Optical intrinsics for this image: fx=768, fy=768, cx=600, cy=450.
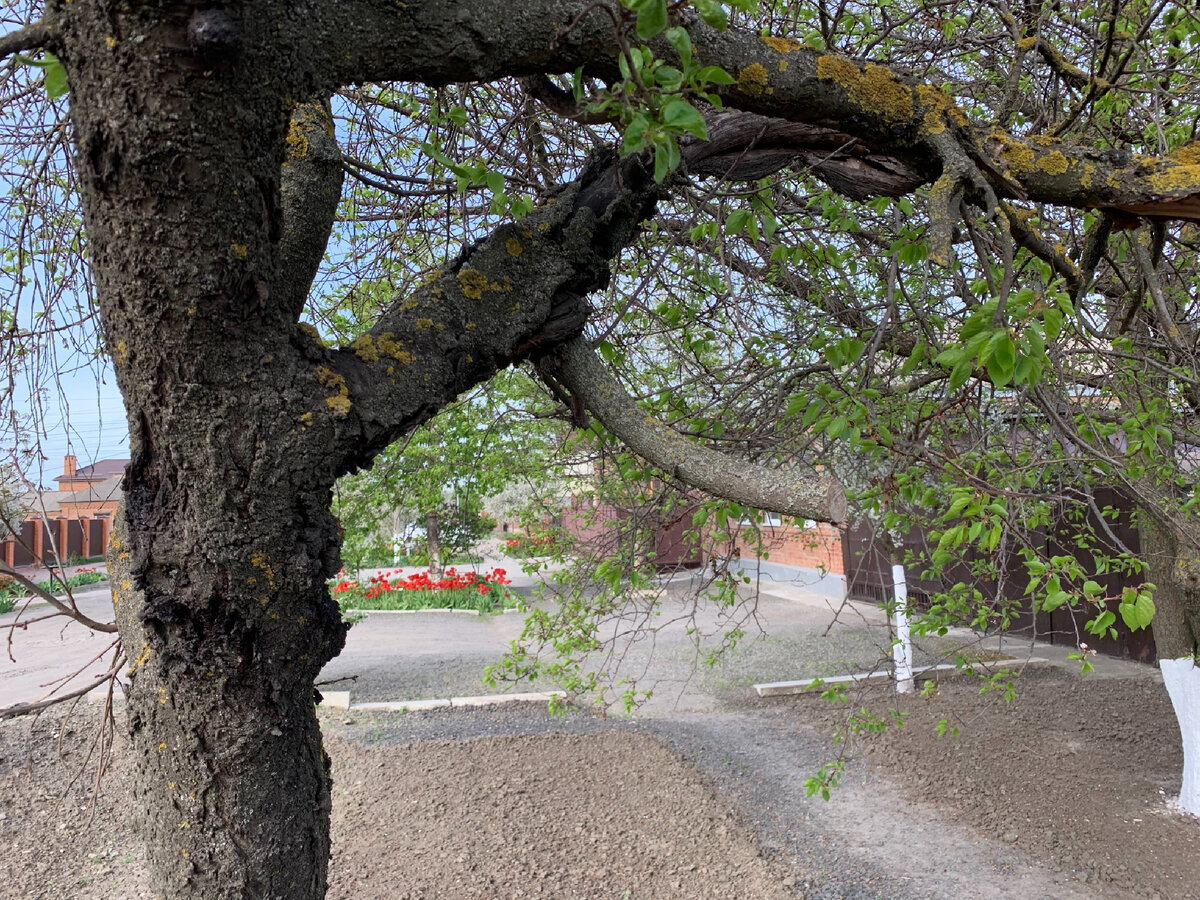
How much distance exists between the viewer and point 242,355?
1.43m

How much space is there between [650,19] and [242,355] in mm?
953

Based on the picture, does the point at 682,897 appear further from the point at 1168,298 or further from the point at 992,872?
the point at 1168,298

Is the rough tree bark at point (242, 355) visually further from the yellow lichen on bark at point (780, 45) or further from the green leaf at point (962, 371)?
the green leaf at point (962, 371)

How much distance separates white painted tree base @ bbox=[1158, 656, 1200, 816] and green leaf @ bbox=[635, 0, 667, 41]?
5.65 m

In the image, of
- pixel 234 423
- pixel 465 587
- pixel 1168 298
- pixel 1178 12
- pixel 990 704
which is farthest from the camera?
pixel 465 587

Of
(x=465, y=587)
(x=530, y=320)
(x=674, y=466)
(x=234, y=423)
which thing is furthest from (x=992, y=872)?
(x=465, y=587)

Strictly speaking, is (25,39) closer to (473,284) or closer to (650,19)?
(473,284)

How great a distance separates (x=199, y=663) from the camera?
1471 millimetres

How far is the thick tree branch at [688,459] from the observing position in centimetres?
157

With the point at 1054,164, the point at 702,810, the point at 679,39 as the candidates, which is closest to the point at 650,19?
the point at 679,39

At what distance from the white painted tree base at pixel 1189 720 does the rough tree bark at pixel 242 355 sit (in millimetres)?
4768

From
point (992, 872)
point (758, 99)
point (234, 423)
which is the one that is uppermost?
point (758, 99)

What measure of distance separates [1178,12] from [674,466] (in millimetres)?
3172

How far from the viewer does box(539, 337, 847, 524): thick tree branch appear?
157 centimetres
